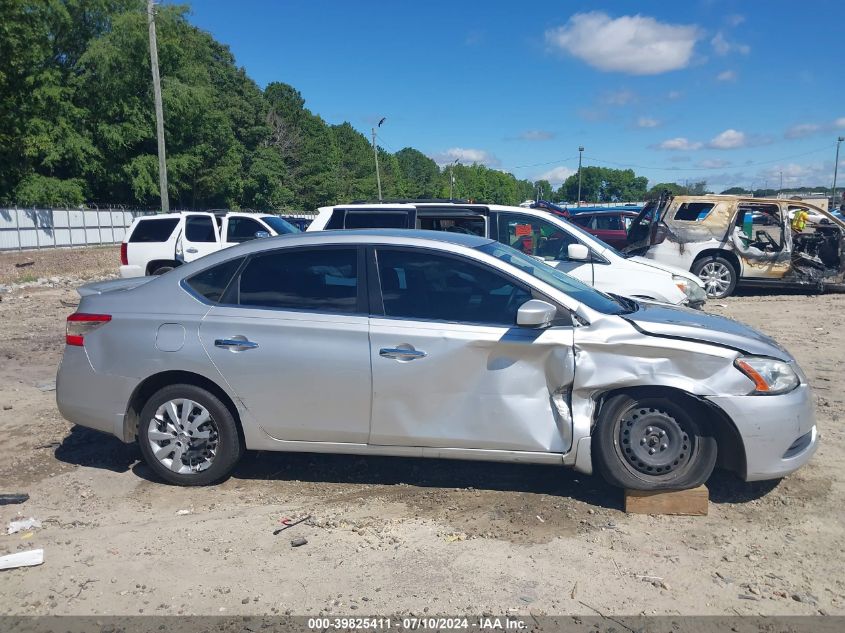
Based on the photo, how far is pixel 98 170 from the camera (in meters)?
43.4

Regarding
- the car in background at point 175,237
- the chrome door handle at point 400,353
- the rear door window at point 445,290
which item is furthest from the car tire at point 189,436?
the car in background at point 175,237

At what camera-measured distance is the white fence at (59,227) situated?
30.2m

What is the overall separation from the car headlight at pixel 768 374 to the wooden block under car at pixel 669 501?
0.73 meters

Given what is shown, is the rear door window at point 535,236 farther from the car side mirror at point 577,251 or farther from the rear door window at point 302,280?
the rear door window at point 302,280

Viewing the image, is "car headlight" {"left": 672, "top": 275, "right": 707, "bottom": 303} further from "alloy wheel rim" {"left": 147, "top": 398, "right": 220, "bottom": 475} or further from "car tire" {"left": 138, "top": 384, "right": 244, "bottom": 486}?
"alloy wheel rim" {"left": 147, "top": 398, "right": 220, "bottom": 475}

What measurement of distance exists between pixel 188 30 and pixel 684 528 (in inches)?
2181

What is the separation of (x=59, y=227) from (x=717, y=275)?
30137 millimetres

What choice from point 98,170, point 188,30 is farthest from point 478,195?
point 98,170

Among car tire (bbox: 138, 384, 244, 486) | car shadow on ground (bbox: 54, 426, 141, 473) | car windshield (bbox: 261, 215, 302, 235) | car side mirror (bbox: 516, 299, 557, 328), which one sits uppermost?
car windshield (bbox: 261, 215, 302, 235)

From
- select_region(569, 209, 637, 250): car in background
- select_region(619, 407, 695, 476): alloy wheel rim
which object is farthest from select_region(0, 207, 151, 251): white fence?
select_region(619, 407, 695, 476): alloy wheel rim

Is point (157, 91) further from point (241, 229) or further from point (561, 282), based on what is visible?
point (561, 282)

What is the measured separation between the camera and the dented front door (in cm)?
448

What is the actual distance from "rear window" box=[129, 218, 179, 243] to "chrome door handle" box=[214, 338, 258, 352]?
36.0 ft

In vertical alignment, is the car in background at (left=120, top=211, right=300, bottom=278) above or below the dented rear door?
above
